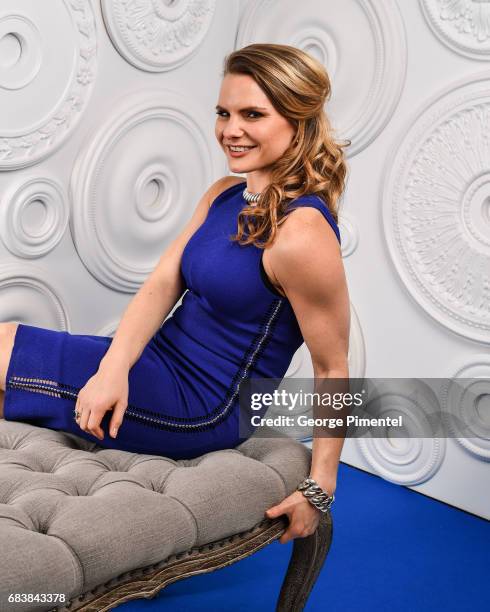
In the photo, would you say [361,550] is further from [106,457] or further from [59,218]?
[59,218]

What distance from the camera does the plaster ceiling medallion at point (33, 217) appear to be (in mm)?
2551

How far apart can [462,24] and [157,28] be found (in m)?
0.98

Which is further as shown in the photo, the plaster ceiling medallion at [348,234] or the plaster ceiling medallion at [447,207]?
the plaster ceiling medallion at [348,234]

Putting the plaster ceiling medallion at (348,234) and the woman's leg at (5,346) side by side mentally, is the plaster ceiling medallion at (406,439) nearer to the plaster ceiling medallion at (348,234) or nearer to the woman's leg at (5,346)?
the plaster ceiling medallion at (348,234)

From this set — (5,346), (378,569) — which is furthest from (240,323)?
(378,569)

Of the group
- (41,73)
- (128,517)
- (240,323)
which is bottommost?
(128,517)

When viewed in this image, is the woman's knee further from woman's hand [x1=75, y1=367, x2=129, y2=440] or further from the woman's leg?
woman's hand [x1=75, y1=367, x2=129, y2=440]

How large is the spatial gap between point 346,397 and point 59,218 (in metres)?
1.26

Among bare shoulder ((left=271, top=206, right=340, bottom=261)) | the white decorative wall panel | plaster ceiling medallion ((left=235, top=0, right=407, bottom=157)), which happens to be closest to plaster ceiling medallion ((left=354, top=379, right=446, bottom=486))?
the white decorative wall panel

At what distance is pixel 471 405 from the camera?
2752mm

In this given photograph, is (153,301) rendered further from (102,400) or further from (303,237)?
(303,237)

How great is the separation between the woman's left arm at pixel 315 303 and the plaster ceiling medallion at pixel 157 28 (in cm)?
122

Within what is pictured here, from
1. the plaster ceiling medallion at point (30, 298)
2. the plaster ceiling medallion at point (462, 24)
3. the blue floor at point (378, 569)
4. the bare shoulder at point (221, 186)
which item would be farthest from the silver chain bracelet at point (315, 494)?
the plaster ceiling medallion at point (462, 24)

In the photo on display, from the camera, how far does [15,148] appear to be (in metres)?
2.52
